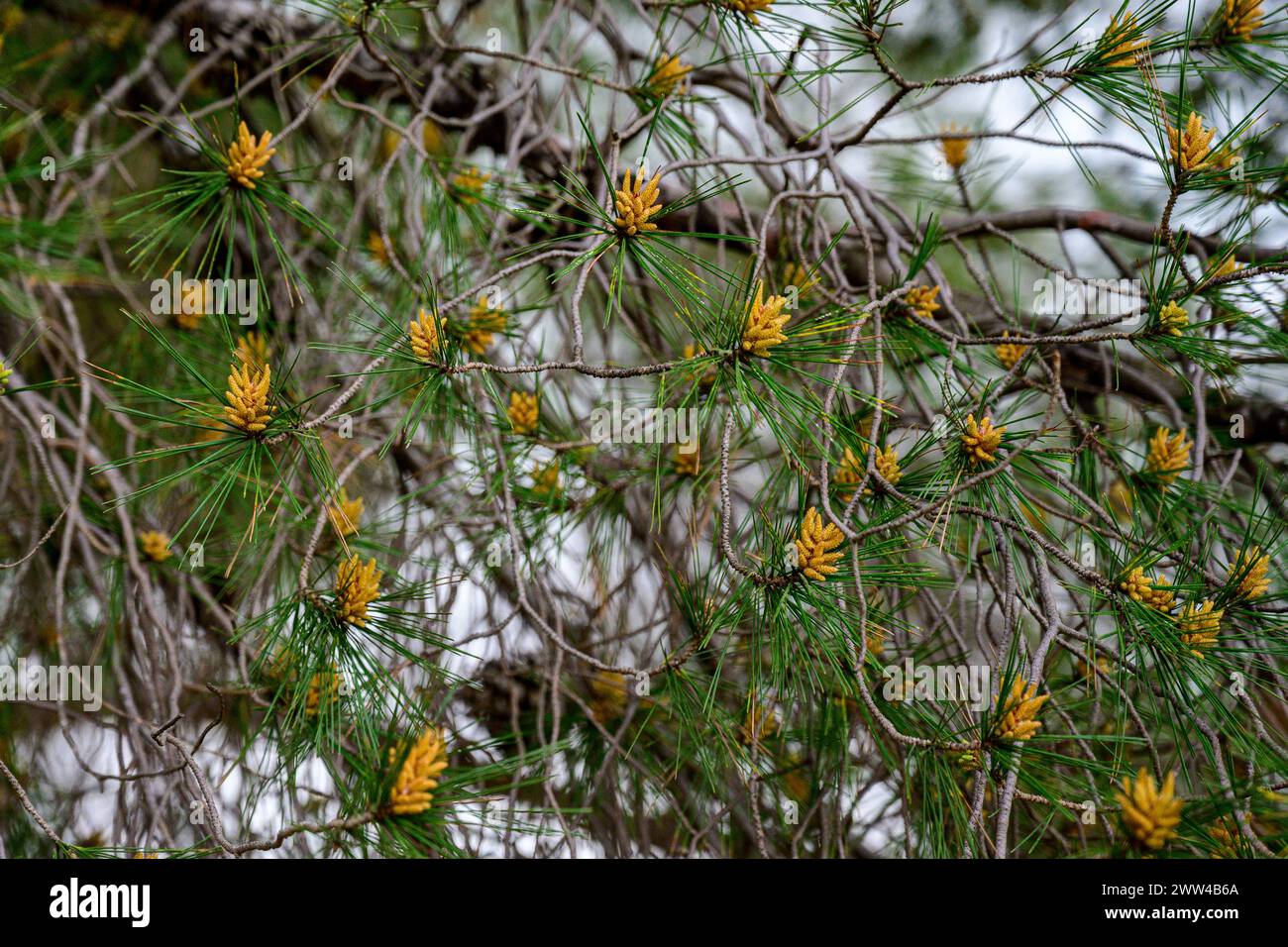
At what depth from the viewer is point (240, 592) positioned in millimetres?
1070

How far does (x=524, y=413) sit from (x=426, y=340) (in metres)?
0.23

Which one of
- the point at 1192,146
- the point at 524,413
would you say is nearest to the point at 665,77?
the point at 524,413

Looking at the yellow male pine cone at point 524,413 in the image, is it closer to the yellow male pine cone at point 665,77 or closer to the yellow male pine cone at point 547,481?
the yellow male pine cone at point 547,481

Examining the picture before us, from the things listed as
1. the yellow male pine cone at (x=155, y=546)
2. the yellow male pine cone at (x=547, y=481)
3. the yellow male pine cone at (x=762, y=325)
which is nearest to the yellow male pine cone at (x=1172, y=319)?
the yellow male pine cone at (x=762, y=325)

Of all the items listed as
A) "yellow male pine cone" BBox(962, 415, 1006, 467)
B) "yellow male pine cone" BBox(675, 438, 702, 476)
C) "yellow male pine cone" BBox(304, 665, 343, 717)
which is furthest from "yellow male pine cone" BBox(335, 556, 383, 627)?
"yellow male pine cone" BBox(962, 415, 1006, 467)

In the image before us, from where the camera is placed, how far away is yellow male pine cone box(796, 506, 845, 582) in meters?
0.63

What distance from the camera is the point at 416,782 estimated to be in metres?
0.58

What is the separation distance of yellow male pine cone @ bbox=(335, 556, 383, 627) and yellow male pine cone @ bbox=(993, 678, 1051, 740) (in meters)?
0.48

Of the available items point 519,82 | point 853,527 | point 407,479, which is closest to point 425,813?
point 853,527

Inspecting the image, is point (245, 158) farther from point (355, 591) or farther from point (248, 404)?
point (355, 591)

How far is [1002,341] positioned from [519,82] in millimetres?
642

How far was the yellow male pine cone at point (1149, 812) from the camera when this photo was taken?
51cm

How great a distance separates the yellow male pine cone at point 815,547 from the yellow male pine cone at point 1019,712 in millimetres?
150
